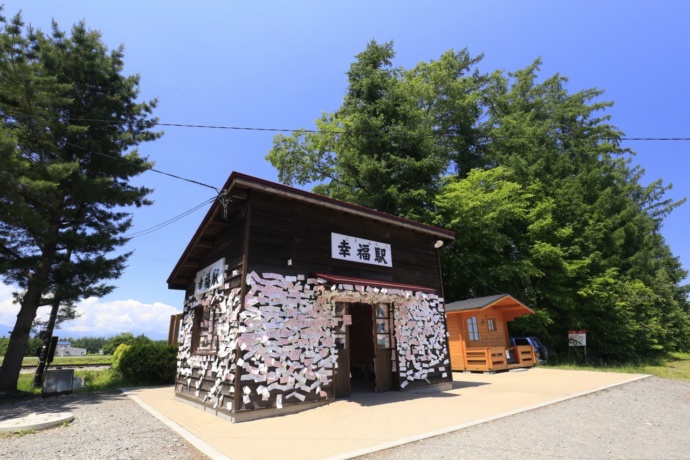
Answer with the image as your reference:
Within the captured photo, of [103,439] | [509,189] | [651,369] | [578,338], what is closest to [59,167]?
[103,439]

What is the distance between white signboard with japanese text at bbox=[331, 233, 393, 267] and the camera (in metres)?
8.52

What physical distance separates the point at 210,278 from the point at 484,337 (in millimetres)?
11970

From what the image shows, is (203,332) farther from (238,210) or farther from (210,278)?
(238,210)

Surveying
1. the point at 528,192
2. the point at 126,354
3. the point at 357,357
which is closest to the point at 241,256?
the point at 357,357

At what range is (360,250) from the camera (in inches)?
352

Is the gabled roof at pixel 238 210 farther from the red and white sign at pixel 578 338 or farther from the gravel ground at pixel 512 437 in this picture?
the red and white sign at pixel 578 338

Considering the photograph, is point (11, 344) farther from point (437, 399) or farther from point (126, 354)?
point (437, 399)

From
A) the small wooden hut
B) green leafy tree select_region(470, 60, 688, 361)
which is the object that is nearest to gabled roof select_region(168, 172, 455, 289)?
the small wooden hut

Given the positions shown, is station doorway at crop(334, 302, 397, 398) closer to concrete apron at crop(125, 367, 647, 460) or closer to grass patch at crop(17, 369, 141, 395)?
concrete apron at crop(125, 367, 647, 460)

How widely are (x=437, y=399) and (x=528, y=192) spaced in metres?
19.3

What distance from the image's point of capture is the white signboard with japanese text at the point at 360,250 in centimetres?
852

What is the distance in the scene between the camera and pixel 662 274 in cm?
2427

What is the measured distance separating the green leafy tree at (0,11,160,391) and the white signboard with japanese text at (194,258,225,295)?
6.10m

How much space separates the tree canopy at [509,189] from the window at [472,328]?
16.3 feet
